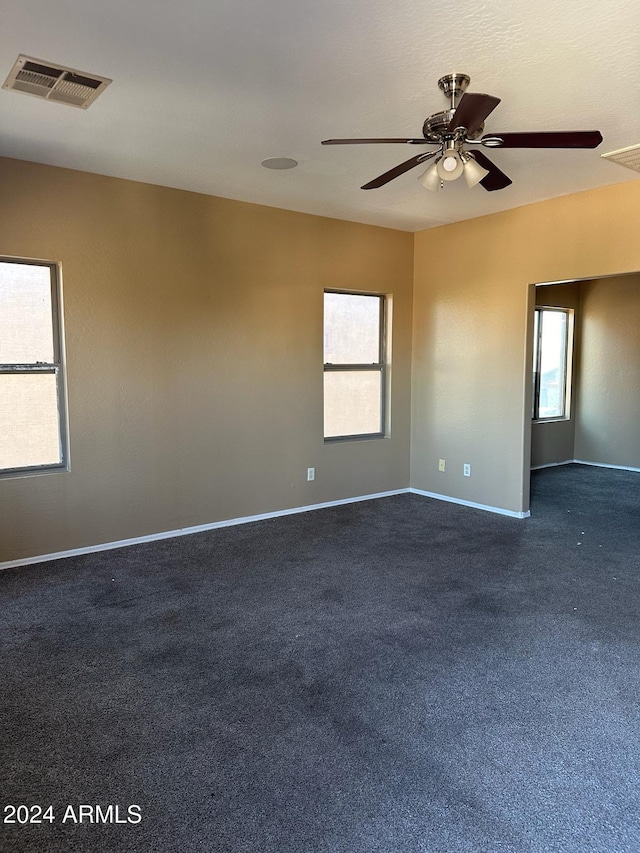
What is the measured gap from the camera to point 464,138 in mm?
2457

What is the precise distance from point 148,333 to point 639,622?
372cm

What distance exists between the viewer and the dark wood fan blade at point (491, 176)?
267 centimetres

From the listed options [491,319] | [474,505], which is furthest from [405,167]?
[474,505]

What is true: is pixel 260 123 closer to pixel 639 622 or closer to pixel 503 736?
pixel 503 736

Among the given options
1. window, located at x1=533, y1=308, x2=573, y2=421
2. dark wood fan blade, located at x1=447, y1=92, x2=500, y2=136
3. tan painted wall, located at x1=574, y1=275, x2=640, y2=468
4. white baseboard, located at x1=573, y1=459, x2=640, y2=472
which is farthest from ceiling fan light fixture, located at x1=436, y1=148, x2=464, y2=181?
white baseboard, located at x1=573, y1=459, x2=640, y2=472

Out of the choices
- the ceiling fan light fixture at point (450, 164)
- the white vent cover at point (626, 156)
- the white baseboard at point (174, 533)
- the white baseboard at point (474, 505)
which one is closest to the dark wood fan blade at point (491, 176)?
the ceiling fan light fixture at point (450, 164)

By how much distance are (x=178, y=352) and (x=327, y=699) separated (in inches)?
115

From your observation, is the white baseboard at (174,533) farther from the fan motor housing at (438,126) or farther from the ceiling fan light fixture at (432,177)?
the fan motor housing at (438,126)

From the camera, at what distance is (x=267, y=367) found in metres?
4.83

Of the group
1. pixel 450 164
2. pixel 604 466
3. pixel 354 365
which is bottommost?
pixel 604 466

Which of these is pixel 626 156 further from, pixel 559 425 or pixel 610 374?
pixel 559 425

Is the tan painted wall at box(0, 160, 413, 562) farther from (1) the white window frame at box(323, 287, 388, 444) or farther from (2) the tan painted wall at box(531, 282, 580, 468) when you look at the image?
(2) the tan painted wall at box(531, 282, 580, 468)

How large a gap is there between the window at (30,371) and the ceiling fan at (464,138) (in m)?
2.42

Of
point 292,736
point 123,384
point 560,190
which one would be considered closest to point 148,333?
point 123,384
